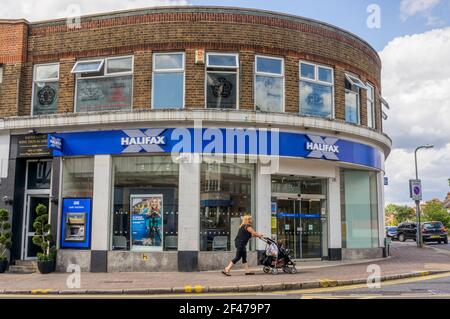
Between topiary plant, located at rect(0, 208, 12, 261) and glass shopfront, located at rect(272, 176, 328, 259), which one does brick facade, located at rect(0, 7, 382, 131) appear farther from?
topiary plant, located at rect(0, 208, 12, 261)

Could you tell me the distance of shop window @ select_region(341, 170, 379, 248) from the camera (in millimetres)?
19219

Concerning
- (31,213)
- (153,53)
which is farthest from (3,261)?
(153,53)

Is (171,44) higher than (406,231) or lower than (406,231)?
higher

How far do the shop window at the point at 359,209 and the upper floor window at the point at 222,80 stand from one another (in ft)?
18.2

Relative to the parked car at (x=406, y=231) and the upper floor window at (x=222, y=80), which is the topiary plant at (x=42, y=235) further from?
the parked car at (x=406, y=231)

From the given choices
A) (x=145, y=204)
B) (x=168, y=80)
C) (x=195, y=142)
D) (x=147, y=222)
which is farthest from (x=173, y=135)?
(x=147, y=222)

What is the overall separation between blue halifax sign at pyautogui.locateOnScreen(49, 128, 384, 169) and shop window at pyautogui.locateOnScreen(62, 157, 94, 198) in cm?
39

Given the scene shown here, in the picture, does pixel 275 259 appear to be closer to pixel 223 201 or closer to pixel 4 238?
pixel 223 201

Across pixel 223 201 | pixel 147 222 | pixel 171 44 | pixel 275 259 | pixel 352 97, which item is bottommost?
pixel 275 259

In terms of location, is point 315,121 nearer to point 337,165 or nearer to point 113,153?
point 337,165

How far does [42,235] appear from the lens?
16.4 metres

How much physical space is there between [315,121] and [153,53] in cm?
596

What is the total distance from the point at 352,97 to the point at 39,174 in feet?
39.5

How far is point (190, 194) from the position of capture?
1605 centimetres
